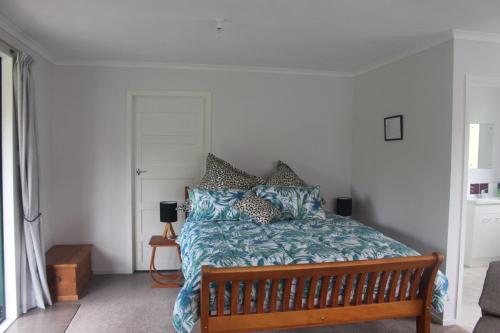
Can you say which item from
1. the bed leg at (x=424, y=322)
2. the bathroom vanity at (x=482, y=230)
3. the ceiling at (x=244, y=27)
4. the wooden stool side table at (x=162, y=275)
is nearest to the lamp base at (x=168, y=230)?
the wooden stool side table at (x=162, y=275)

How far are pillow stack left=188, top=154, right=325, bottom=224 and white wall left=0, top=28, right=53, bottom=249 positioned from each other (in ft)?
4.76

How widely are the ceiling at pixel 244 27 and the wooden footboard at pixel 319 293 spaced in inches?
64.5

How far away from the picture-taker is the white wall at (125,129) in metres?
3.82

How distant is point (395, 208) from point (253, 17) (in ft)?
7.55

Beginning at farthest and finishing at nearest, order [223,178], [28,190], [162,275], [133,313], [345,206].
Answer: [345,206], [162,275], [223,178], [133,313], [28,190]

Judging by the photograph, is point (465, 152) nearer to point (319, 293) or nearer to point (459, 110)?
point (459, 110)

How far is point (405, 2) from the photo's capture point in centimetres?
221

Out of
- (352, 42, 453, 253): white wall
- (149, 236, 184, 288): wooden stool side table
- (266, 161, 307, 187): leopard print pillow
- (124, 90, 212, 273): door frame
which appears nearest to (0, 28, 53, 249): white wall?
(124, 90, 212, 273): door frame

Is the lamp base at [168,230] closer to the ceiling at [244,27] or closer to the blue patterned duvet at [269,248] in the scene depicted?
the blue patterned duvet at [269,248]

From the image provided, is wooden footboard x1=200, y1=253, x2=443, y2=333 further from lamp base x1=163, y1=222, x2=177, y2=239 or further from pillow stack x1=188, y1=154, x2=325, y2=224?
lamp base x1=163, y1=222, x2=177, y2=239

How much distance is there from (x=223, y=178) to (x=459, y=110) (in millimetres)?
2229

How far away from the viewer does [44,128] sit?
3.55 metres

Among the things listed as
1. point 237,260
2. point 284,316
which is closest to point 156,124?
point 237,260

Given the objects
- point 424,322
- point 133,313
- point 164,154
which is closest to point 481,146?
point 424,322
